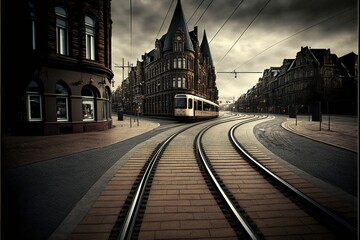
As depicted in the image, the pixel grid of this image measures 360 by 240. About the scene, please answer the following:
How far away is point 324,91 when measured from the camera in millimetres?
30359

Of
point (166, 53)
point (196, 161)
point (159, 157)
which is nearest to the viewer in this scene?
point (196, 161)

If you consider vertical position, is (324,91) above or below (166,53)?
below

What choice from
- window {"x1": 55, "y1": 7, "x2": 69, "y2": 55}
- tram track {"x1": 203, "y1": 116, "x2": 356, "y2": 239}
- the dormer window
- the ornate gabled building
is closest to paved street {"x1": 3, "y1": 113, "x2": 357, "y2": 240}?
tram track {"x1": 203, "y1": 116, "x2": 356, "y2": 239}

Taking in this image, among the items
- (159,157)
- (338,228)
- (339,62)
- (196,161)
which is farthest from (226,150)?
(339,62)

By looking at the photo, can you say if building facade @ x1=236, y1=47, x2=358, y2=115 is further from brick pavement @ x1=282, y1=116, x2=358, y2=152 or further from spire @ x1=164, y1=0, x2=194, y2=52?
spire @ x1=164, y1=0, x2=194, y2=52

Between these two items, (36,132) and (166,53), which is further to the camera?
(166,53)

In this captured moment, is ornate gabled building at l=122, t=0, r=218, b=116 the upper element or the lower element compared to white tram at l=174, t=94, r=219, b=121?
upper

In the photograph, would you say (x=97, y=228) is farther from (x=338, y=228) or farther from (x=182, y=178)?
(x=338, y=228)

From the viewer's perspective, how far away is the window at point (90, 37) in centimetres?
1322

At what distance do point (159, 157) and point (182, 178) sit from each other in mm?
2005

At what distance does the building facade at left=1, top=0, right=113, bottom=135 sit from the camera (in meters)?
10.9

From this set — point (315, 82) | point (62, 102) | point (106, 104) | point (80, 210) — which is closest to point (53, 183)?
point (80, 210)

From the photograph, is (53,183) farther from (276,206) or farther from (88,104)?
(88,104)

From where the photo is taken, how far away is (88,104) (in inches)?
533
